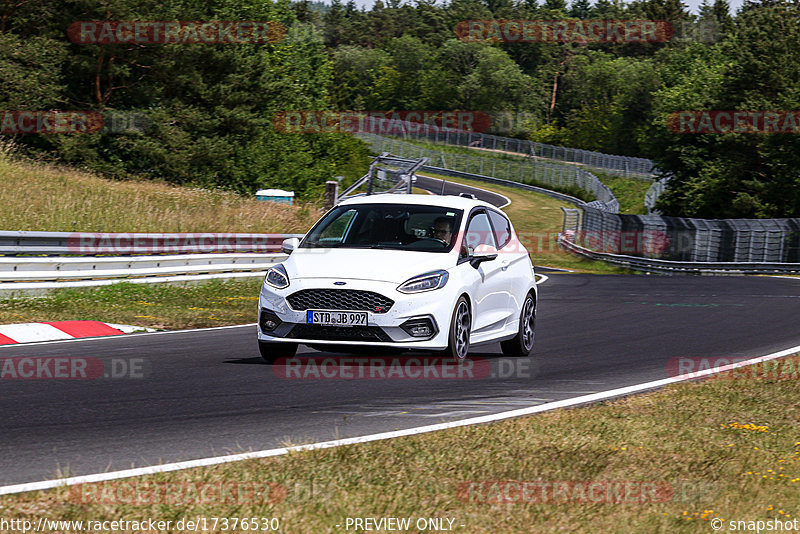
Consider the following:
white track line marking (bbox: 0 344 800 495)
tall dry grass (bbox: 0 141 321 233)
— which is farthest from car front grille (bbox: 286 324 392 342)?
tall dry grass (bbox: 0 141 321 233)

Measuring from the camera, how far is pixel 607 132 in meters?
122

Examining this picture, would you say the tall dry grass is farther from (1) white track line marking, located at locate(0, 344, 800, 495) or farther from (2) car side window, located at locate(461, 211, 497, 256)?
(1) white track line marking, located at locate(0, 344, 800, 495)

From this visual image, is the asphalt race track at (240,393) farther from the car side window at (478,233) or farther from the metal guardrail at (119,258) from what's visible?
the metal guardrail at (119,258)

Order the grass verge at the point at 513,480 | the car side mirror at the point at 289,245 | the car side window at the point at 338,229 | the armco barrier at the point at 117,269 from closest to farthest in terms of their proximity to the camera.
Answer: the grass verge at the point at 513,480, the car side mirror at the point at 289,245, the car side window at the point at 338,229, the armco barrier at the point at 117,269

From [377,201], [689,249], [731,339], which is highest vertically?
[377,201]

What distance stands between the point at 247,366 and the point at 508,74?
118159mm

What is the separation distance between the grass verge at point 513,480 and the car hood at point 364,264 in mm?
2720

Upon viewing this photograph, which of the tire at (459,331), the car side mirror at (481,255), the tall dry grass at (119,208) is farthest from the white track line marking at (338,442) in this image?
the tall dry grass at (119,208)

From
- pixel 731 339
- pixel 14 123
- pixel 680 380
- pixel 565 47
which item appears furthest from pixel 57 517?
pixel 565 47

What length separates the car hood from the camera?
31.8 ft

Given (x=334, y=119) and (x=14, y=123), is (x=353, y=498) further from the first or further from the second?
(x=334, y=119)

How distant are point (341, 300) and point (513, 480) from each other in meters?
4.30

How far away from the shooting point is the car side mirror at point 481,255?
1064 cm

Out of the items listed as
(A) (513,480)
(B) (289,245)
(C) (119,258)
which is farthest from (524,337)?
Result: (C) (119,258)
